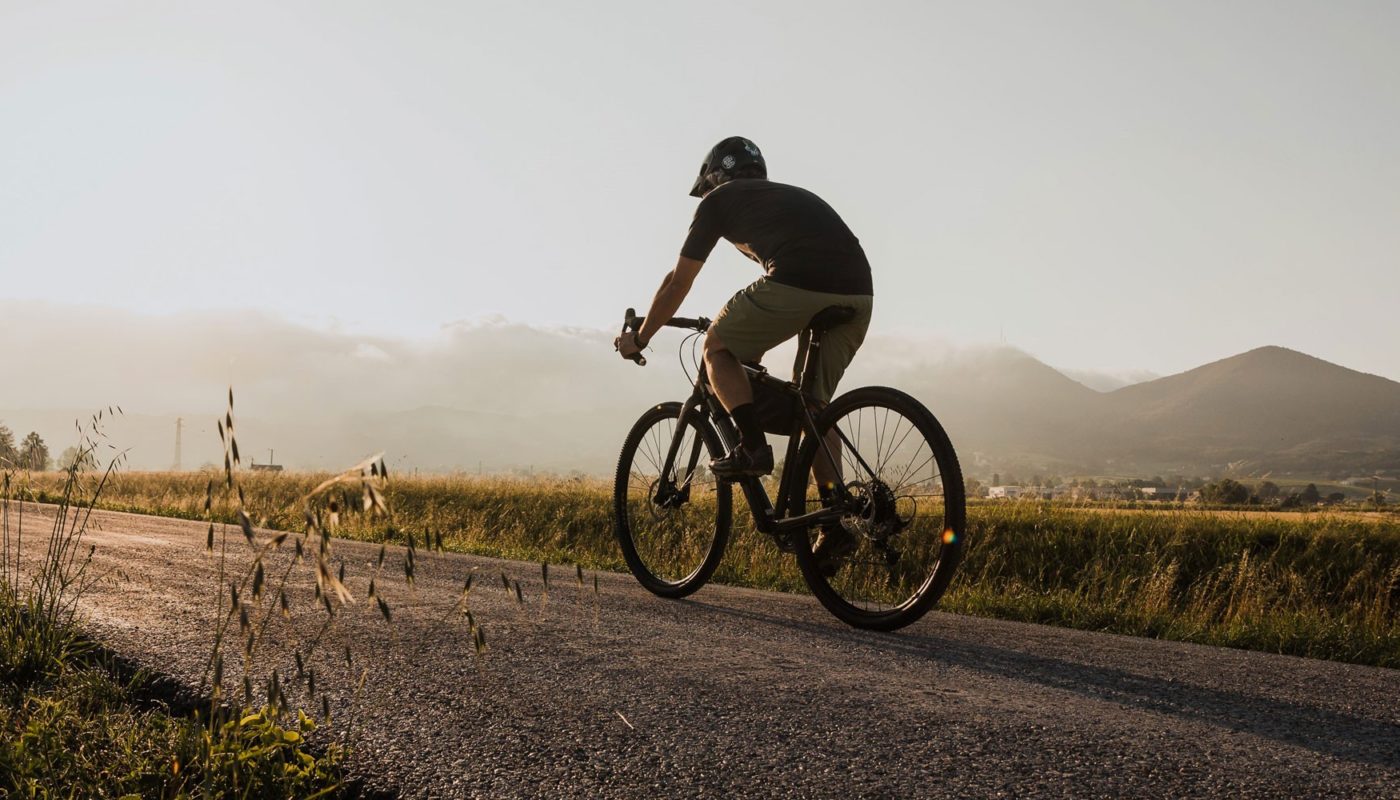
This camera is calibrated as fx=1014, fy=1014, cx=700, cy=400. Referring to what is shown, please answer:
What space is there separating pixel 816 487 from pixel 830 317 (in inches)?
34.3

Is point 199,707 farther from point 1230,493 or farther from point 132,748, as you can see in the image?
point 1230,493

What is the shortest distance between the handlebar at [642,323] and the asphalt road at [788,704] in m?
1.79

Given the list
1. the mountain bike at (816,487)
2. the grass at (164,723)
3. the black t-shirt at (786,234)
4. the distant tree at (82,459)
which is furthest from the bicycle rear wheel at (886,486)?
the distant tree at (82,459)

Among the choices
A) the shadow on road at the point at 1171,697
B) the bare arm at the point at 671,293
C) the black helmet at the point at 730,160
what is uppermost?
the black helmet at the point at 730,160

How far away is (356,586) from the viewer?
17.2 ft

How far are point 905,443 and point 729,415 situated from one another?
1066mm

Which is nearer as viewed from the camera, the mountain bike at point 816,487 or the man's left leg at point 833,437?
the mountain bike at point 816,487

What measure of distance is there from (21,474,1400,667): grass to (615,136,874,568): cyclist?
5.95 ft

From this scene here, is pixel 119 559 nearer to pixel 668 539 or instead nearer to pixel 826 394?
pixel 668 539

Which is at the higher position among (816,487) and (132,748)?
(816,487)

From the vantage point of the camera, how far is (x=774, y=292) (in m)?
5.07

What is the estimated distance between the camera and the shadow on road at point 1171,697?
288 cm

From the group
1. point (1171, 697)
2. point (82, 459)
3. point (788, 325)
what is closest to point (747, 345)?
point (788, 325)

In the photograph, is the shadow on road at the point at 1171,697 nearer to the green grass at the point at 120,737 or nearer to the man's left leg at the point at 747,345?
the man's left leg at the point at 747,345
